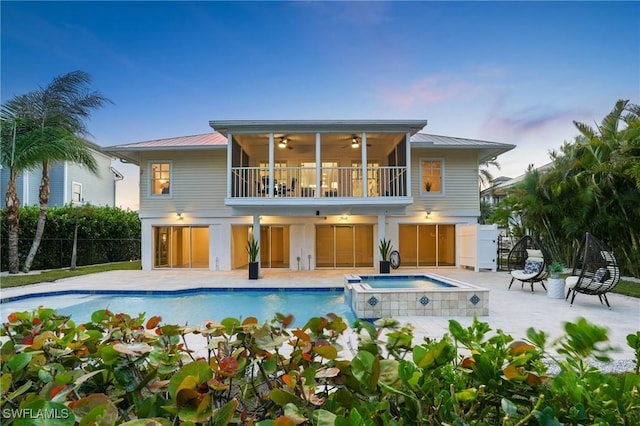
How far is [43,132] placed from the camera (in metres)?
12.7

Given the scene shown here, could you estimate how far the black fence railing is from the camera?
46.8 ft

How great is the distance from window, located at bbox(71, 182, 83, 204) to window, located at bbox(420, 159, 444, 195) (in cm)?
2110

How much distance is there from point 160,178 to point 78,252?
5320mm

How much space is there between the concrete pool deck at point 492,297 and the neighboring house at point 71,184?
9.68 metres

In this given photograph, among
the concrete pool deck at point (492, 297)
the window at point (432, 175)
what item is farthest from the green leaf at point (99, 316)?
the window at point (432, 175)

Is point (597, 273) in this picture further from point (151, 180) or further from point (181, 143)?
point (151, 180)

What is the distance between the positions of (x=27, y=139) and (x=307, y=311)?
38.9 feet

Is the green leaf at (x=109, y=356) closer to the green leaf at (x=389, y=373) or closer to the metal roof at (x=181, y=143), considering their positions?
the green leaf at (x=389, y=373)

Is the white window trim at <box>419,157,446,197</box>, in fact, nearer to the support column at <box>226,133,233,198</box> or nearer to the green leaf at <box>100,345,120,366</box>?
the support column at <box>226,133,233,198</box>

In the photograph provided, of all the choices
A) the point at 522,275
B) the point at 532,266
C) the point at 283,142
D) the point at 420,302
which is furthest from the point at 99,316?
the point at 283,142

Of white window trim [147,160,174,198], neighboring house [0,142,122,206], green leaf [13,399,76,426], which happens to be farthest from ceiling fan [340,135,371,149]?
neighboring house [0,142,122,206]

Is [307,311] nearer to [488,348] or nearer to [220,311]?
[220,311]

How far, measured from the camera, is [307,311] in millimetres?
8156

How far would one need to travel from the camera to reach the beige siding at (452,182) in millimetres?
15047
